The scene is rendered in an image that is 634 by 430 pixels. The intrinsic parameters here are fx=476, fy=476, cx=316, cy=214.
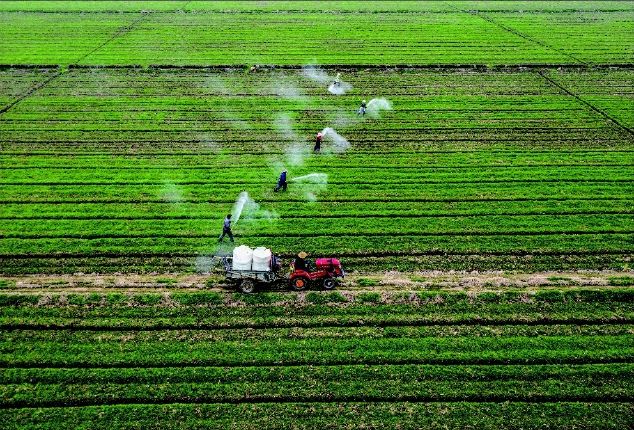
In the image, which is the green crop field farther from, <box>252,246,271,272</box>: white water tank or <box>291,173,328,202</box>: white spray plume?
<box>252,246,271,272</box>: white water tank

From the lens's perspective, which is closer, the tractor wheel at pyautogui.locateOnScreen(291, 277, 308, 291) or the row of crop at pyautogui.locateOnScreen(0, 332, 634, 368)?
the row of crop at pyautogui.locateOnScreen(0, 332, 634, 368)

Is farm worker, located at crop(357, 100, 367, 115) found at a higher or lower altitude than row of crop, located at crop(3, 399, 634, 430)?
higher

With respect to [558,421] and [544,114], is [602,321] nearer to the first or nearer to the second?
[558,421]

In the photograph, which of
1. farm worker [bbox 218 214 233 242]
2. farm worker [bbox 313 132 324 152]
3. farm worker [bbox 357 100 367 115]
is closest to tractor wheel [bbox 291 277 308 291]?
farm worker [bbox 218 214 233 242]

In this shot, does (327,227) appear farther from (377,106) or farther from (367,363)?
(377,106)

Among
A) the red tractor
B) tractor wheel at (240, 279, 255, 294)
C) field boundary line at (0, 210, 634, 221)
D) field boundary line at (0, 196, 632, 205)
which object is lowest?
tractor wheel at (240, 279, 255, 294)

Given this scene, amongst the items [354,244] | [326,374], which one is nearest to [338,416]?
[326,374]
